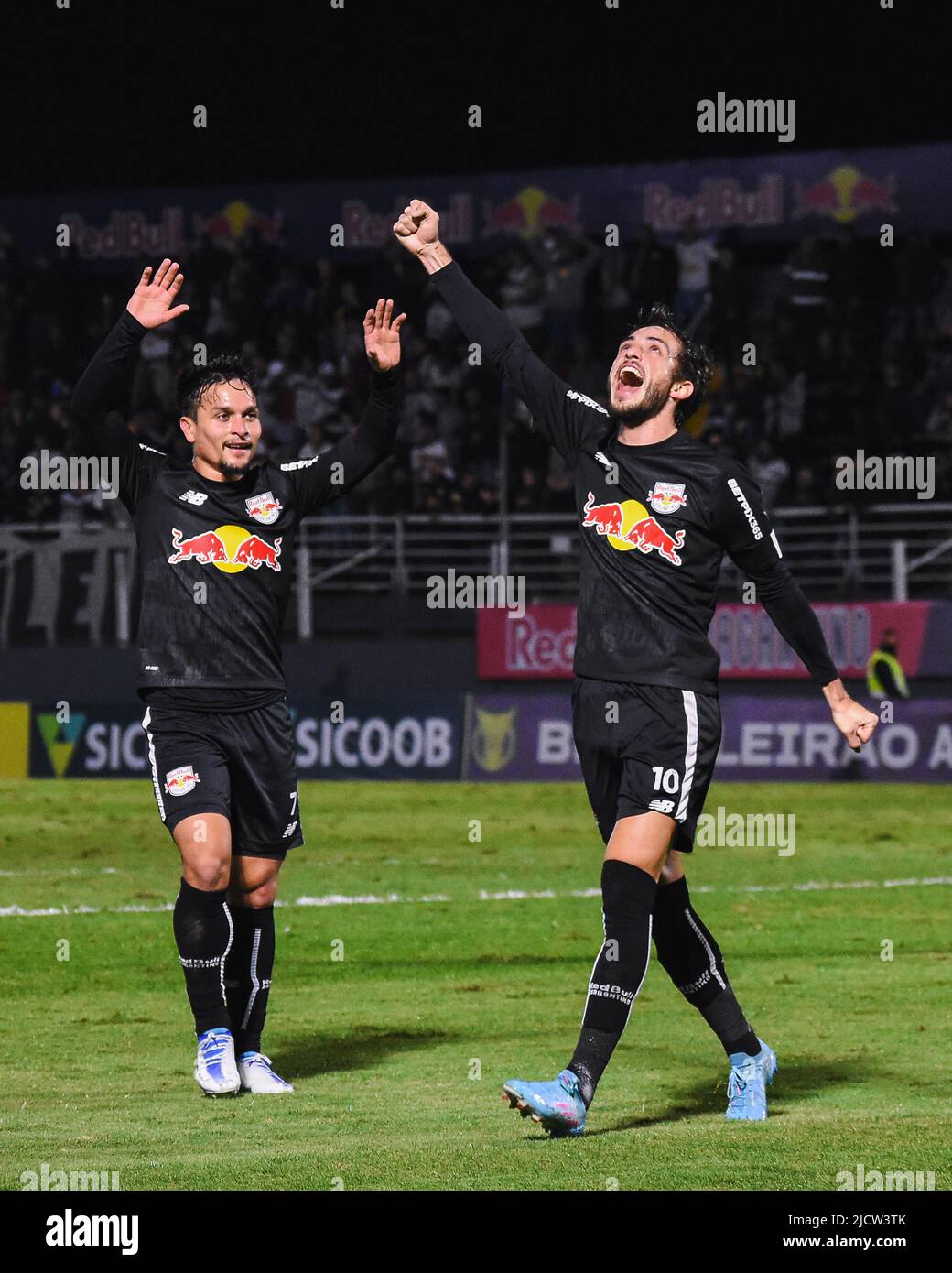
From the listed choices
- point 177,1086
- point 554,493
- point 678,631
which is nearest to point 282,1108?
point 177,1086

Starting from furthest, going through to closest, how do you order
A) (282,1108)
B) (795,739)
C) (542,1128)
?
(795,739)
(282,1108)
(542,1128)

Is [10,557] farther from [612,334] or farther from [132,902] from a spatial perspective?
[132,902]

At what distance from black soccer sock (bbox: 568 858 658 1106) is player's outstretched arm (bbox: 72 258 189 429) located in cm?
251

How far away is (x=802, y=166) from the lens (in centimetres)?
2602

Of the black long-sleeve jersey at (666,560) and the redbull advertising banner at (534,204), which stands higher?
the redbull advertising banner at (534,204)

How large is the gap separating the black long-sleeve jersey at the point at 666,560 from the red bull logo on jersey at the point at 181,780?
1.40m

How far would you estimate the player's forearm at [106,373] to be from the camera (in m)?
7.31

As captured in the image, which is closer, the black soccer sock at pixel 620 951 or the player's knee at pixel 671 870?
the black soccer sock at pixel 620 951

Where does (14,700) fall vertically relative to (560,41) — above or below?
below

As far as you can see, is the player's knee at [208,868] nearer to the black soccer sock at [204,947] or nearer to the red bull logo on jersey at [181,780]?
the black soccer sock at [204,947]

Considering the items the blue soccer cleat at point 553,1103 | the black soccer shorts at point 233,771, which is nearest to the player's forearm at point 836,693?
the blue soccer cleat at point 553,1103

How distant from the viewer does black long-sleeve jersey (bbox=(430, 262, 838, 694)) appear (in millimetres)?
6430

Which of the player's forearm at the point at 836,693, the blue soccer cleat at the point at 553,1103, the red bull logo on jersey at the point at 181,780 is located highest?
the player's forearm at the point at 836,693

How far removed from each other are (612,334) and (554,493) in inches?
91.6
